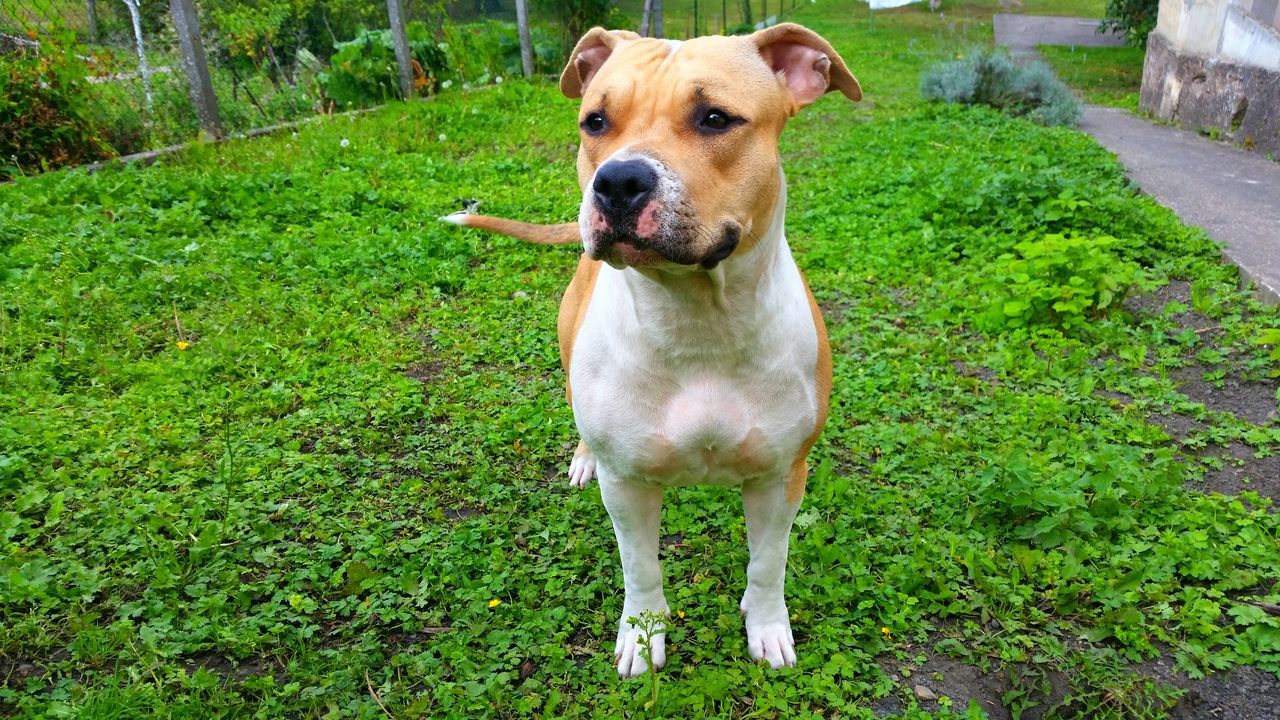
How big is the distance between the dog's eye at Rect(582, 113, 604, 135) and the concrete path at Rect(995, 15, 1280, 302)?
15.3 ft

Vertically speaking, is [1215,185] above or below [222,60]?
below

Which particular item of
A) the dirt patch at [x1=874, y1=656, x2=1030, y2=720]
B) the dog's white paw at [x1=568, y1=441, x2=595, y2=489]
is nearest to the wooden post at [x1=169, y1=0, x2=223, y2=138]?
the dog's white paw at [x1=568, y1=441, x2=595, y2=489]

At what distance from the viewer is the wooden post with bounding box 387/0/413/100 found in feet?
31.6

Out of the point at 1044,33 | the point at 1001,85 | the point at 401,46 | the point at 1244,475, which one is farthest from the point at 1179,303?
the point at 1044,33

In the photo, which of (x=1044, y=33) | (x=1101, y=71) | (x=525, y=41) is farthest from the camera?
(x=1044, y=33)

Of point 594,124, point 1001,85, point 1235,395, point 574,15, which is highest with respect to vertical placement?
point 574,15

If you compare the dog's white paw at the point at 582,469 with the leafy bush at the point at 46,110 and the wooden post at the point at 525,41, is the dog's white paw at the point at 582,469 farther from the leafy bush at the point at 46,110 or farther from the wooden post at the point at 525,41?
the wooden post at the point at 525,41

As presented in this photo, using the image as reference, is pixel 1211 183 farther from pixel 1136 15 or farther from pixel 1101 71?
pixel 1101 71

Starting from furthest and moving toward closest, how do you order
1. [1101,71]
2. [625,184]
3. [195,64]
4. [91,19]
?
[1101,71] → [91,19] → [195,64] → [625,184]

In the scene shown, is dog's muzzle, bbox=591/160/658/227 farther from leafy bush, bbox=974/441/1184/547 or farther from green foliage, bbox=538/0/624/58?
green foliage, bbox=538/0/624/58

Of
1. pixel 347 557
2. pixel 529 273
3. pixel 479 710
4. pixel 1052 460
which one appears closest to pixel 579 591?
pixel 479 710

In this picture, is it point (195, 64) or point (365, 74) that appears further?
point (365, 74)

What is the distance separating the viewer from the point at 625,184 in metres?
1.98

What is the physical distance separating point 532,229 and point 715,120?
267 cm
